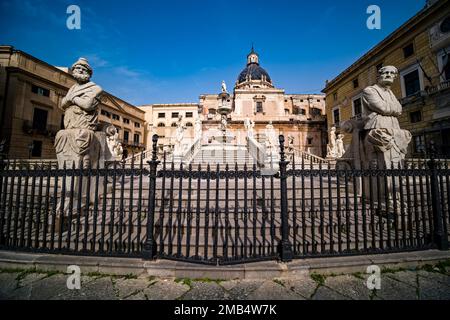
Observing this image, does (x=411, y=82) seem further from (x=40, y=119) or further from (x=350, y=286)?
(x=40, y=119)

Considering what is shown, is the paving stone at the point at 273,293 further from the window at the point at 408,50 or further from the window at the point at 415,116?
the window at the point at 408,50

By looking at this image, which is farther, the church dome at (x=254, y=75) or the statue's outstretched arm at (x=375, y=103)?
the church dome at (x=254, y=75)

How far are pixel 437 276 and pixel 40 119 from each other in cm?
3351

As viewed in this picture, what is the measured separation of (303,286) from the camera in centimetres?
247

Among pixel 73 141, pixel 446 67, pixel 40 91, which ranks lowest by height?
pixel 73 141

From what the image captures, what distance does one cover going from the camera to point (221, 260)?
284 cm

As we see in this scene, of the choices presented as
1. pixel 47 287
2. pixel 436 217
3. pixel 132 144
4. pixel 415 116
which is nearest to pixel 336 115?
pixel 415 116

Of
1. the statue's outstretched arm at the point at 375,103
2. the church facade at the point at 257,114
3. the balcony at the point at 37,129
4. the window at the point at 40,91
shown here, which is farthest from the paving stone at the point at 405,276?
the window at the point at 40,91

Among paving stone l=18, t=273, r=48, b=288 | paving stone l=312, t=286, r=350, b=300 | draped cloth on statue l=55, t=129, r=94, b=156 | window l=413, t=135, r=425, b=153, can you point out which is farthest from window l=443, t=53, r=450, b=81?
paving stone l=18, t=273, r=48, b=288

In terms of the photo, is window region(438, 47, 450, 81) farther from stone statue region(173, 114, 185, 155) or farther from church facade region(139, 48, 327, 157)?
stone statue region(173, 114, 185, 155)

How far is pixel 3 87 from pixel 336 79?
1642 inches

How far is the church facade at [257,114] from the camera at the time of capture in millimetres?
31672

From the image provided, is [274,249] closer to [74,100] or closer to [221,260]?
[221,260]
